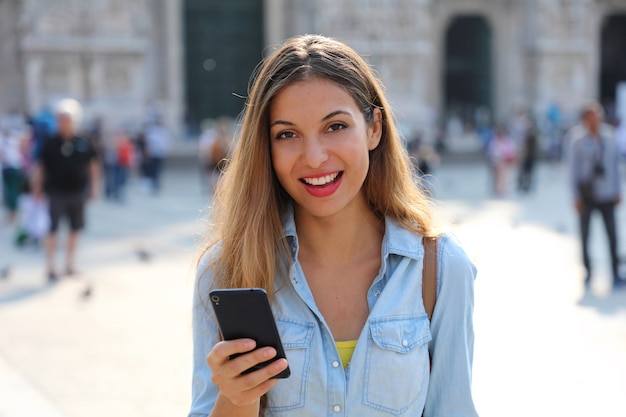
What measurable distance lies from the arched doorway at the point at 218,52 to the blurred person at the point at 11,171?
36.9 ft

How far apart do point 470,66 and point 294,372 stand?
27.7m

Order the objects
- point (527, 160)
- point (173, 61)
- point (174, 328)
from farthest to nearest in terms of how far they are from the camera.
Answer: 1. point (173, 61)
2. point (527, 160)
3. point (174, 328)

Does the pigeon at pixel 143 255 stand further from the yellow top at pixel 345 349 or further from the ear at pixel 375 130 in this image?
the yellow top at pixel 345 349

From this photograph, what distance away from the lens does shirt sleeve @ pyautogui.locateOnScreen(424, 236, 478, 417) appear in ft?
6.72

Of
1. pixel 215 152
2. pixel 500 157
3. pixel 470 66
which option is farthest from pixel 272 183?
pixel 470 66

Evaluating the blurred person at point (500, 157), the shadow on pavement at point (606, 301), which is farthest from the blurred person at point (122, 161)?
the shadow on pavement at point (606, 301)

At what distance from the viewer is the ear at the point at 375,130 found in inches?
86.8

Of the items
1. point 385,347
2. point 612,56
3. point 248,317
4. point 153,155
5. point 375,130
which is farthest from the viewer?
point 612,56

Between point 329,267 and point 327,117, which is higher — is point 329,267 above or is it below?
A: below

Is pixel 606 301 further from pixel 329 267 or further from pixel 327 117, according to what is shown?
pixel 327 117

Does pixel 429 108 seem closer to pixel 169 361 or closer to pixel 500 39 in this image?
pixel 500 39

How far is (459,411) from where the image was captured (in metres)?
2.05

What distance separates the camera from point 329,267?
7.07ft

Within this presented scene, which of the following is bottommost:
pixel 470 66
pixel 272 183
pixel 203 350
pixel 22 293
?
pixel 22 293
